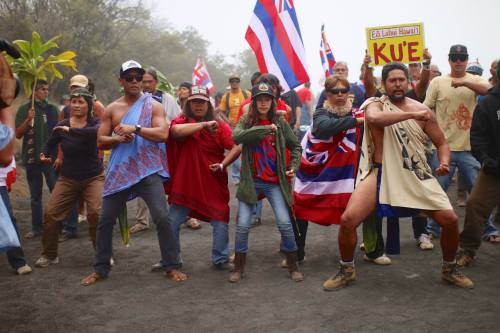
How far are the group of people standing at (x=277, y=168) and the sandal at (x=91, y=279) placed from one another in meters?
0.01

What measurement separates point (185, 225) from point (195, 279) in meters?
2.51

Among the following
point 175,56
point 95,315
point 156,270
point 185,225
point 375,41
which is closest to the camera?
point 95,315

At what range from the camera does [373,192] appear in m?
5.11

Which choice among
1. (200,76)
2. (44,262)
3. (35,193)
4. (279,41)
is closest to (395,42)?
(279,41)

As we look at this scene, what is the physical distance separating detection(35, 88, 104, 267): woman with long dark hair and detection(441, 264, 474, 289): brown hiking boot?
3.61 meters

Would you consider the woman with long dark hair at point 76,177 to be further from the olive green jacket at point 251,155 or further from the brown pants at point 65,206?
the olive green jacket at point 251,155

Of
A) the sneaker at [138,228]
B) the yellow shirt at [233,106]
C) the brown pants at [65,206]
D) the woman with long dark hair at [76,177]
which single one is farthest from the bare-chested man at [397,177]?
the yellow shirt at [233,106]

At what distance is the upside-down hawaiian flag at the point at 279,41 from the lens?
6.86m

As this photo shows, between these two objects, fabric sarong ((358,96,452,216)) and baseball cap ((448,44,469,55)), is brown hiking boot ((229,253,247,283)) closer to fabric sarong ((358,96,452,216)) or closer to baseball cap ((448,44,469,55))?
fabric sarong ((358,96,452,216))

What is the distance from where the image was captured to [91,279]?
5.50 meters

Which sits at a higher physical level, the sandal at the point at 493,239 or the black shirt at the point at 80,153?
the black shirt at the point at 80,153

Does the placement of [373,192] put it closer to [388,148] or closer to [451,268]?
[388,148]

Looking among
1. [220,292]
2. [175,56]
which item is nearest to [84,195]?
[220,292]

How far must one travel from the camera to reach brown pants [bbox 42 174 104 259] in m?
6.13
